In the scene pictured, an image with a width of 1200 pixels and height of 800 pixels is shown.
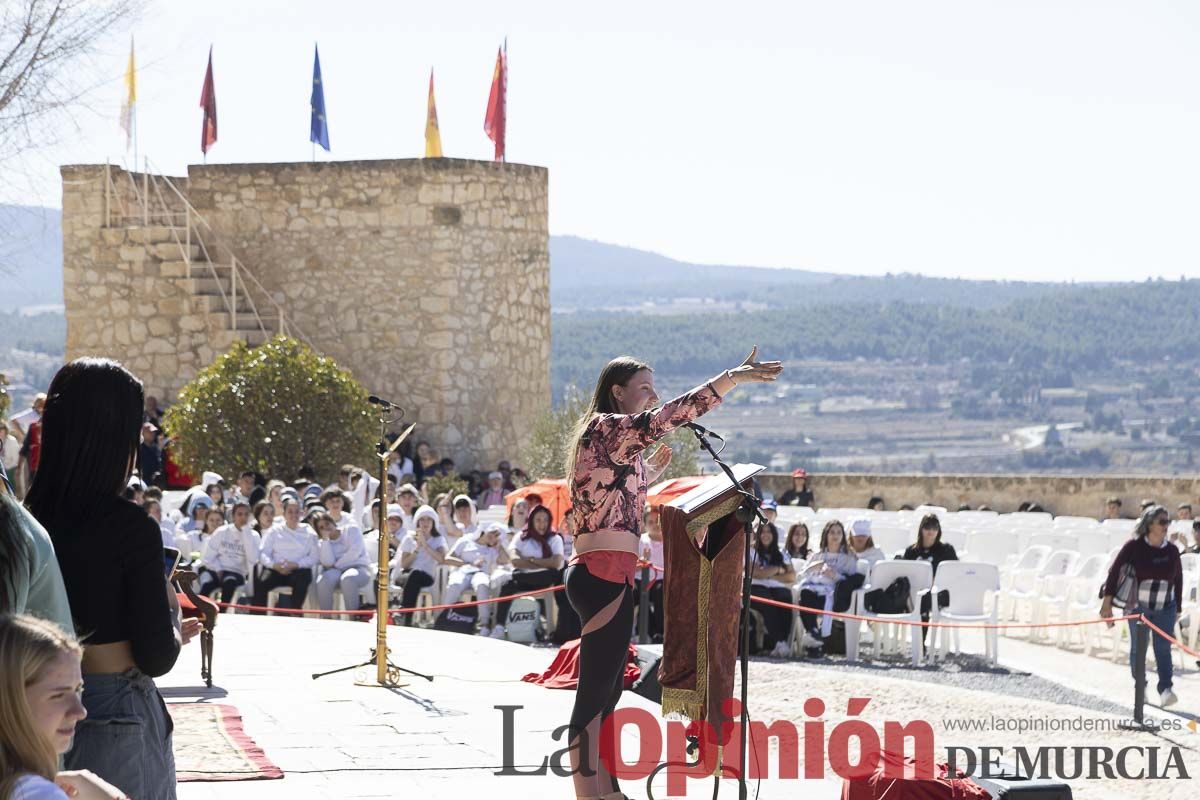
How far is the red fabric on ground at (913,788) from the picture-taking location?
5418mm

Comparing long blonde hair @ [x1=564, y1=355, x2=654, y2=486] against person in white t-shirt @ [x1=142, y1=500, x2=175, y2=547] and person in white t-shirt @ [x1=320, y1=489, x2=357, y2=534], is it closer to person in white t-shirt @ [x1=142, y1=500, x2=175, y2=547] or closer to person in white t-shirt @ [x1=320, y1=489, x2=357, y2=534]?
person in white t-shirt @ [x1=142, y1=500, x2=175, y2=547]

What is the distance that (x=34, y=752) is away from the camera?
2.86m

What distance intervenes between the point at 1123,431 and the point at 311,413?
9181 centimetres

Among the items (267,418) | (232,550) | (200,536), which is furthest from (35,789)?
(267,418)

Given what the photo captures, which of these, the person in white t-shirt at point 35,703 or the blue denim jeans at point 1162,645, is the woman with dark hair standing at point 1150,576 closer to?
the blue denim jeans at point 1162,645

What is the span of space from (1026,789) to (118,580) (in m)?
3.11

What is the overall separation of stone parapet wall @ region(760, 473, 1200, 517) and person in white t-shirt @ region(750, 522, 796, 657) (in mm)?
10730

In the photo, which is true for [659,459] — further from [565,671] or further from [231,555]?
[231,555]

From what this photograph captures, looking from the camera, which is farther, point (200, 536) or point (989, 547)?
point (989, 547)

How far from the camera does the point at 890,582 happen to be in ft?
39.6

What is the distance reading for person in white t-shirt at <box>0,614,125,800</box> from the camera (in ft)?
9.27

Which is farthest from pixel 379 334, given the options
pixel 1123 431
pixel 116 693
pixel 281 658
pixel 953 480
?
pixel 1123 431

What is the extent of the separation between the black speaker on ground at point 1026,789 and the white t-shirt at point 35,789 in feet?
11.2

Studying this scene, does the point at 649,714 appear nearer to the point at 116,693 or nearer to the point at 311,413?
the point at 116,693
